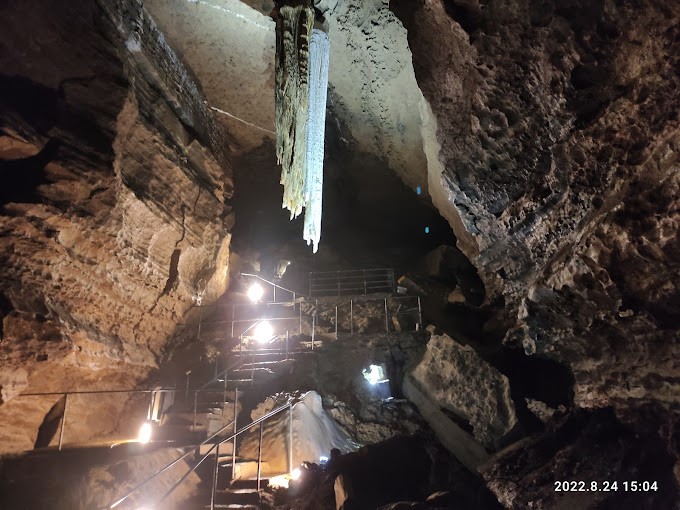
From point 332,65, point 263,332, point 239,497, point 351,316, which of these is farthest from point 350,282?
point 239,497

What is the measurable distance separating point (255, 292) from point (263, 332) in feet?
4.83

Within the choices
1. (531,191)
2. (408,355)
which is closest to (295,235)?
(408,355)

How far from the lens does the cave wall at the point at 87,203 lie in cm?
579

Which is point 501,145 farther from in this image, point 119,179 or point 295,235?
point 295,235

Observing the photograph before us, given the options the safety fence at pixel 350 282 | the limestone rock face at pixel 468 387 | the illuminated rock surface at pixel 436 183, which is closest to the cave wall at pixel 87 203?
the illuminated rock surface at pixel 436 183

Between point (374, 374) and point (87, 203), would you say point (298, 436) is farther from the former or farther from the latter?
point (87, 203)

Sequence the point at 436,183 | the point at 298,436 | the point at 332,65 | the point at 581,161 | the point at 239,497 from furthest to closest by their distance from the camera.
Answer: the point at 332,65 < the point at 436,183 < the point at 298,436 < the point at 239,497 < the point at 581,161

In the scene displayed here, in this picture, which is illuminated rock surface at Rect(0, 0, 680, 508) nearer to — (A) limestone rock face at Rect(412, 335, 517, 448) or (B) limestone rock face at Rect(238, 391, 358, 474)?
(A) limestone rock face at Rect(412, 335, 517, 448)

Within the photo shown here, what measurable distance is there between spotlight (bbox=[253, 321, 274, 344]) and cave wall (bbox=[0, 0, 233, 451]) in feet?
10.3

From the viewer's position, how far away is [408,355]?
33.8ft

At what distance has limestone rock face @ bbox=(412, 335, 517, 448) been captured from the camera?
23.0ft

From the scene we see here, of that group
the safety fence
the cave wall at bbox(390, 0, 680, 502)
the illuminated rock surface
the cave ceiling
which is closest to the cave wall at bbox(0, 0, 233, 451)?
the illuminated rock surface

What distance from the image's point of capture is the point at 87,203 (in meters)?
6.42

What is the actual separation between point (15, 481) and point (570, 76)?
8354 mm
